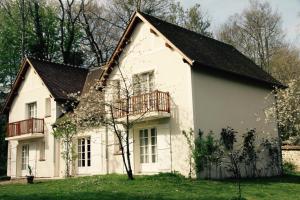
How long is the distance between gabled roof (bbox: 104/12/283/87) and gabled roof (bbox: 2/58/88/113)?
5.10m

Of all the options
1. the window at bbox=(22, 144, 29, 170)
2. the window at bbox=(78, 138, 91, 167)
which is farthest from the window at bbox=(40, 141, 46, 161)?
the window at bbox=(78, 138, 91, 167)

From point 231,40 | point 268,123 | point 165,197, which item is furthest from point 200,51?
point 231,40

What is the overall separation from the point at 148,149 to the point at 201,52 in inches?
217

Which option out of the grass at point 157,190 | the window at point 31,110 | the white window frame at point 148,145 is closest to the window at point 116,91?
the white window frame at point 148,145

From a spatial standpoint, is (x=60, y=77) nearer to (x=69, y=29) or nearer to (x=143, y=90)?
(x=143, y=90)

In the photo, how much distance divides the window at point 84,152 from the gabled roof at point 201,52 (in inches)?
166

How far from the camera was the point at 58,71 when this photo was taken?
2916 centimetres

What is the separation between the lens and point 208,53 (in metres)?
22.5

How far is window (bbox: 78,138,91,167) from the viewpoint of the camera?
23844mm

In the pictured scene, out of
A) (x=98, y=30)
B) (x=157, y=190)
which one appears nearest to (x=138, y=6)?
(x=98, y=30)

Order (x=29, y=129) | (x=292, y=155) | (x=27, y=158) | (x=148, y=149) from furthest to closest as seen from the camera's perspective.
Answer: (x=292, y=155), (x=27, y=158), (x=29, y=129), (x=148, y=149)

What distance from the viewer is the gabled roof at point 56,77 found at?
87.4 feet

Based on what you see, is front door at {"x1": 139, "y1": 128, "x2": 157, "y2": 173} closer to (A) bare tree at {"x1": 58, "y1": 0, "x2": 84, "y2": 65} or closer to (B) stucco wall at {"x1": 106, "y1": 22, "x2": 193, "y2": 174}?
(B) stucco wall at {"x1": 106, "y1": 22, "x2": 193, "y2": 174}

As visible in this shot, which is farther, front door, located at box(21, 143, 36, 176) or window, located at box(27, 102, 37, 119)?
window, located at box(27, 102, 37, 119)
